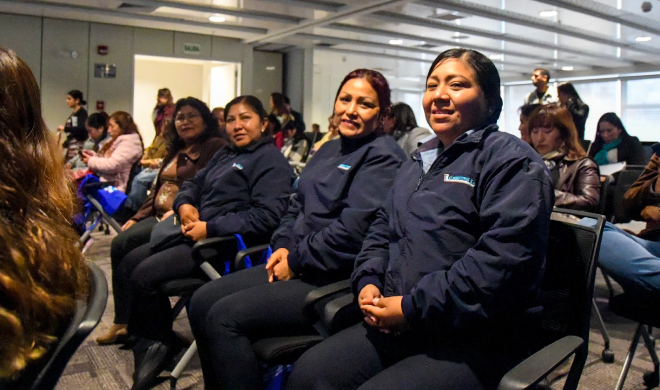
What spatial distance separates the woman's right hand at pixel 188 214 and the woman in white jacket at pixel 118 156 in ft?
6.72

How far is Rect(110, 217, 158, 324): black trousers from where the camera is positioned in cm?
294

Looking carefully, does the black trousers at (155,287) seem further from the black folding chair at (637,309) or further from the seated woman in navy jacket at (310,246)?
the black folding chair at (637,309)

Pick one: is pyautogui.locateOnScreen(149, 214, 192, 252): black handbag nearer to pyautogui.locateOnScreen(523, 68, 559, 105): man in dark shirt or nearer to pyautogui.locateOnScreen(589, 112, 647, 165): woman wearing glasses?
pyautogui.locateOnScreen(523, 68, 559, 105): man in dark shirt

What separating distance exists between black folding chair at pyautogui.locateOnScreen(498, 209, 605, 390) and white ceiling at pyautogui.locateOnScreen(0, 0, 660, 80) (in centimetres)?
604

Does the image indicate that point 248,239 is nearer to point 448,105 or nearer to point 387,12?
point 448,105

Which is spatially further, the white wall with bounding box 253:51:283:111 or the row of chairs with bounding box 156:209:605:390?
the white wall with bounding box 253:51:283:111

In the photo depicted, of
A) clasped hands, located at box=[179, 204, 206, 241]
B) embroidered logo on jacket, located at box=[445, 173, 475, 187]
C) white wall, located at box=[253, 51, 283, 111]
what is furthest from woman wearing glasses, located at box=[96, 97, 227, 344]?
white wall, located at box=[253, 51, 283, 111]

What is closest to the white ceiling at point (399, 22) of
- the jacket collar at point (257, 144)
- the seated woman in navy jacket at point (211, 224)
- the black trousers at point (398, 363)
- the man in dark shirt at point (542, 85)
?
the man in dark shirt at point (542, 85)

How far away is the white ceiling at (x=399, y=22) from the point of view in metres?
7.65

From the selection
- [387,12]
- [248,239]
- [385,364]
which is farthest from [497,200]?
[387,12]

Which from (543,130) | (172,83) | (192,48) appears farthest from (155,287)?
(172,83)

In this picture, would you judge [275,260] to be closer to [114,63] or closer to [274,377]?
[274,377]

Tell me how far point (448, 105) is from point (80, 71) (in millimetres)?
8975

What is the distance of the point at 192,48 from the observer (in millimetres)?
10070
